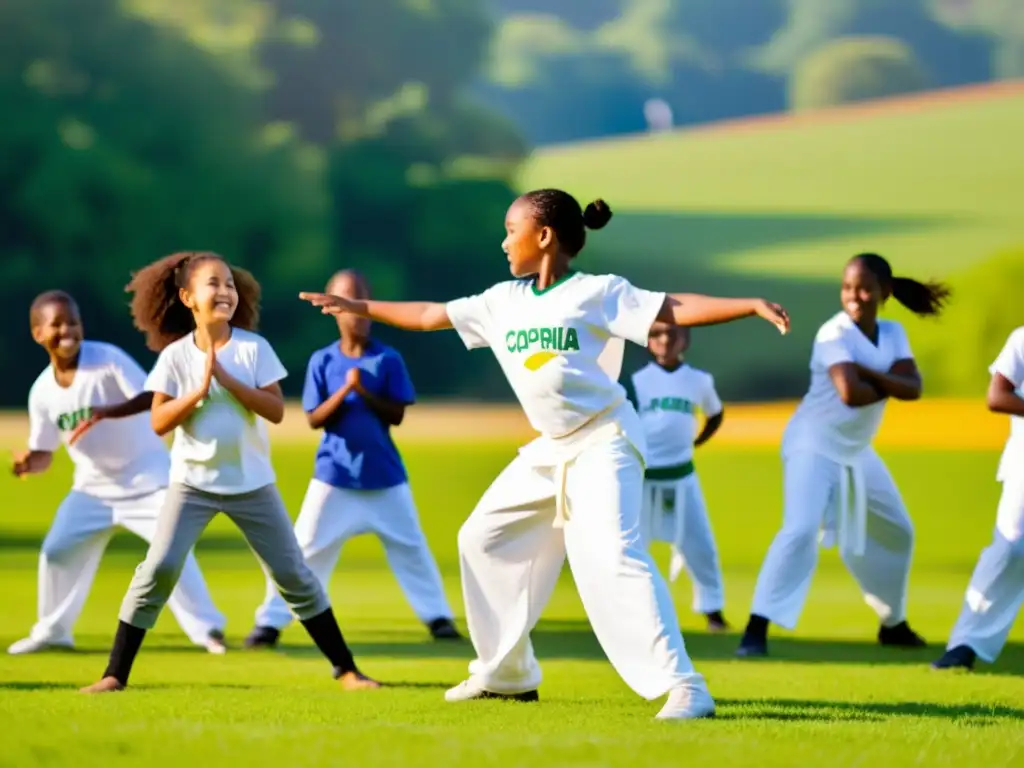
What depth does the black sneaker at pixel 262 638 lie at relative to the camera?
10.3 metres

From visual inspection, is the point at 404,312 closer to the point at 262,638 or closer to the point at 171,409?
the point at 171,409

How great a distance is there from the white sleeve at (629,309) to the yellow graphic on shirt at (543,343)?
0.16 metres

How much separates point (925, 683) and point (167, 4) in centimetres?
3946

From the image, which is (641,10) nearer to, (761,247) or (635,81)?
(635,81)

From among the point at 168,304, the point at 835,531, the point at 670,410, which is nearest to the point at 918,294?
the point at 835,531

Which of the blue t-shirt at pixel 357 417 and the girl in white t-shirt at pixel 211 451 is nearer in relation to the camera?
the girl in white t-shirt at pixel 211 451

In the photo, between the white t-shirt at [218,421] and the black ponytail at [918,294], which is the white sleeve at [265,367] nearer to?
the white t-shirt at [218,421]

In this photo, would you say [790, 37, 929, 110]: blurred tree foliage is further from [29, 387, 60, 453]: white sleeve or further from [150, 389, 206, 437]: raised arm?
[150, 389, 206, 437]: raised arm

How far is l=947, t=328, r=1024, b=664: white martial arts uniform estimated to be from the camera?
8.91 metres

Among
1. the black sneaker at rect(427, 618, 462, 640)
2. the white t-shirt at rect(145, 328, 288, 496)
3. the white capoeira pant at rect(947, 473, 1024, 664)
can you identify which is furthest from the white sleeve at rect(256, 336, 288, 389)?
the white capoeira pant at rect(947, 473, 1024, 664)

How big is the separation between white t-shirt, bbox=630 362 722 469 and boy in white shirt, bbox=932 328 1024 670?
9.94ft

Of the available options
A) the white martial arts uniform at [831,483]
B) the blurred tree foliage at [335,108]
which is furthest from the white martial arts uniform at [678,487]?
the blurred tree foliage at [335,108]

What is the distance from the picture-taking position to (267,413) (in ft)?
25.7

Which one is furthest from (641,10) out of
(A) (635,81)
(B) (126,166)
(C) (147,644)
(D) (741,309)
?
(D) (741,309)
